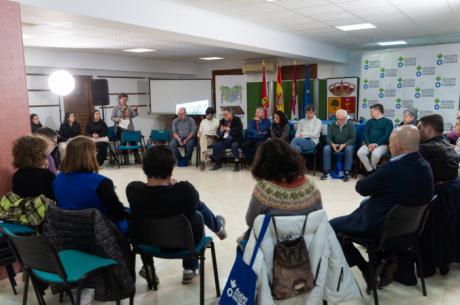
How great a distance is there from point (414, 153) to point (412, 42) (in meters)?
8.20

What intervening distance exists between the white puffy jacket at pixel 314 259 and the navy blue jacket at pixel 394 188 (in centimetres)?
44

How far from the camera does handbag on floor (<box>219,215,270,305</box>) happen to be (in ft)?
6.70

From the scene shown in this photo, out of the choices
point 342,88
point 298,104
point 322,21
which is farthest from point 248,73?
point 322,21

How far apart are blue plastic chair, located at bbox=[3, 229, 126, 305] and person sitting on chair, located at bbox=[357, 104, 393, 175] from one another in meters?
4.87

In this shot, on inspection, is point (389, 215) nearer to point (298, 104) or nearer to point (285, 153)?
point (285, 153)

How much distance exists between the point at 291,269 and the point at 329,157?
471 centimetres

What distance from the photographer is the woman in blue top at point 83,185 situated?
2393 mm

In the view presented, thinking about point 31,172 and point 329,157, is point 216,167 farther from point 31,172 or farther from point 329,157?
point 31,172

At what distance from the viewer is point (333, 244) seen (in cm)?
218

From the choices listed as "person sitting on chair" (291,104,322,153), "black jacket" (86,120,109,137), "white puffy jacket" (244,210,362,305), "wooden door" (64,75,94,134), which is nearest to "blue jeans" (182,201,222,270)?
"white puffy jacket" (244,210,362,305)

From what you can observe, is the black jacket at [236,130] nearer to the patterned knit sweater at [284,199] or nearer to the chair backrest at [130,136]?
the chair backrest at [130,136]

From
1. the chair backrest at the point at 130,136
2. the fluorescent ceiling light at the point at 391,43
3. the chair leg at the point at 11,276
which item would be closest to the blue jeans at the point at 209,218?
the chair leg at the point at 11,276

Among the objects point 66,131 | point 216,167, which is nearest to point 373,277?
point 216,167

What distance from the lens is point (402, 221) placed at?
2.40m
